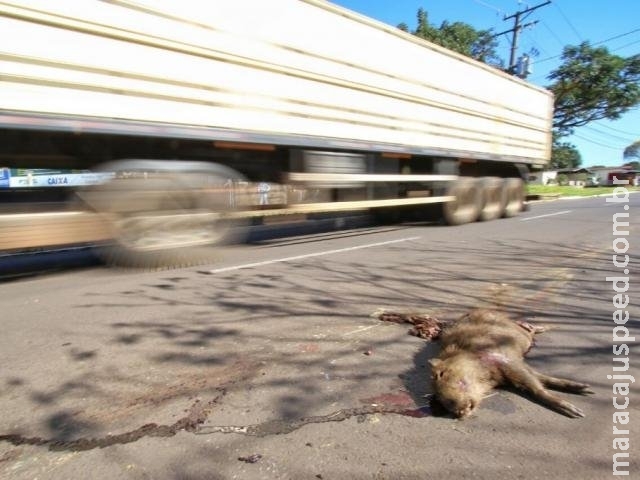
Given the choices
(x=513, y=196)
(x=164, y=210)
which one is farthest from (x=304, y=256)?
(x=513, y=196)

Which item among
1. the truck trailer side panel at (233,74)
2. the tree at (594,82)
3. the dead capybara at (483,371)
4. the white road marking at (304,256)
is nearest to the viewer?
the dead capybara at (483,371)

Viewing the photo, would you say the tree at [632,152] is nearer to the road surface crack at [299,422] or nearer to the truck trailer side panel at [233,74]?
the truck trailer side panel at [233,74]

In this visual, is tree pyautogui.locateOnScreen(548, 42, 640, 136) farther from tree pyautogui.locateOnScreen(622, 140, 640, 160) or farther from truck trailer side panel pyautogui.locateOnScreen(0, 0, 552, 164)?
tree pyautogui.locateOnScreen(622, 140, 640, 160)

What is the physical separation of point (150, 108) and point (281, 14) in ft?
8.01

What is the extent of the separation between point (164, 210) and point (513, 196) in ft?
35.0

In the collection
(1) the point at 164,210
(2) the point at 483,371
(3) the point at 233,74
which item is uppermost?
(3) the point at 233,74

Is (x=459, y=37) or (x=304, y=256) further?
(x=459, y=37)

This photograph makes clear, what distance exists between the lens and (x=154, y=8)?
5.36m

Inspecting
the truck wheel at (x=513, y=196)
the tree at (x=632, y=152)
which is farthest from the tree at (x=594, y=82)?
the tree at (x=632, y=152)

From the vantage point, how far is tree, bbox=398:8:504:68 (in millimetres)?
32781

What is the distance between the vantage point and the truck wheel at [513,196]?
44.6ft

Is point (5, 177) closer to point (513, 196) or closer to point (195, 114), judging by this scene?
point (195, 114)

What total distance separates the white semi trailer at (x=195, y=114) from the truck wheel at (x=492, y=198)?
3.22m

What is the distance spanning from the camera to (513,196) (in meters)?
14.0
